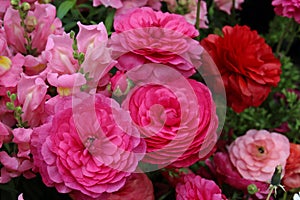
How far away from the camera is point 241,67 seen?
2.48ft

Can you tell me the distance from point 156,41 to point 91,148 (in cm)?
15

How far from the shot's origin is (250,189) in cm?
62

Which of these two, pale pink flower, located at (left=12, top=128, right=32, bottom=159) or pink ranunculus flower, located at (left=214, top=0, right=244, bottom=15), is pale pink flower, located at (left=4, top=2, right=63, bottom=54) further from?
pink ranunculus flower, located at (left=214, top=0, right=244, bottom=15)

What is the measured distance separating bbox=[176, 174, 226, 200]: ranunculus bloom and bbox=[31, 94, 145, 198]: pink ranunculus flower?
0.32 feet

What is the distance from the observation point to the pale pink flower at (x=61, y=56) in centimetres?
63

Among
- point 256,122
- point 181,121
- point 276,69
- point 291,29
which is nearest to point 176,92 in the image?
point 181,121

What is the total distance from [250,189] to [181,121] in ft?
0.39

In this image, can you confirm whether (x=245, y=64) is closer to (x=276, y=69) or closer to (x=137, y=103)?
(x=276, y=69)

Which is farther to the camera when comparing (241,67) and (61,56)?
(241,67)

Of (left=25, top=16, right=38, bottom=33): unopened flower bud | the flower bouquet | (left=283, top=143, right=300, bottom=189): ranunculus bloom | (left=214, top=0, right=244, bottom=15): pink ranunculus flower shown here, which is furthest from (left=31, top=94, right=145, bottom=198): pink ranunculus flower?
(left=214, top=0, right=244, bottom=15): pink ranunculus flower

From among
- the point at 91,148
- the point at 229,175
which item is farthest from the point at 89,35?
the point at 229,175

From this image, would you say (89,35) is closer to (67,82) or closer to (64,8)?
(67,82)

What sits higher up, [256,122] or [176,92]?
[176,92]

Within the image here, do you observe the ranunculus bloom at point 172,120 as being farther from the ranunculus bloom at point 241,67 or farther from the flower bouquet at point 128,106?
the ranunculus bloom at point 241,67
